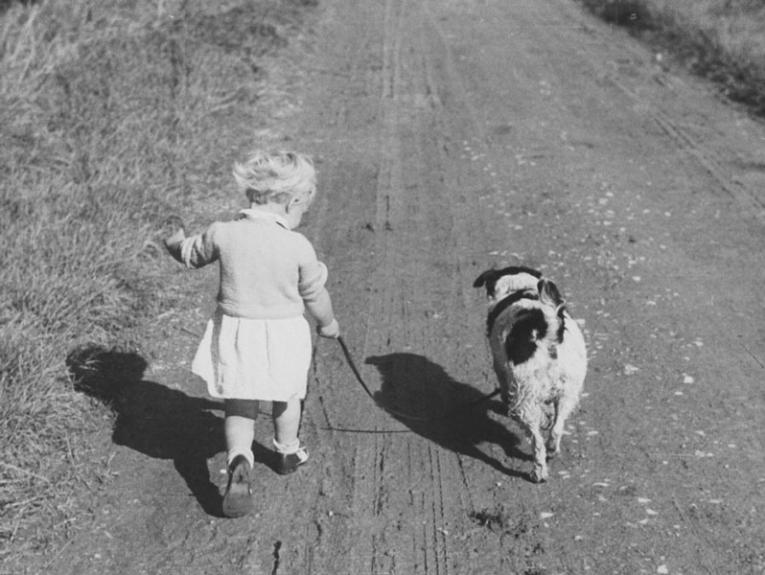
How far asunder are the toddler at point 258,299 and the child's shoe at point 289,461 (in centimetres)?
27

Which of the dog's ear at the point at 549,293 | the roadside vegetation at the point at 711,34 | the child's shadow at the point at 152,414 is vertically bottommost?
the roadside vegetation at the point at 711,34

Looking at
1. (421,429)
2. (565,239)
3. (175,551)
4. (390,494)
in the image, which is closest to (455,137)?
(565,239)

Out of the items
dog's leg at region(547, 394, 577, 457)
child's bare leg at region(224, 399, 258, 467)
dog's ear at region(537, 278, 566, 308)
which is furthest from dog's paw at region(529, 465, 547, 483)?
child's bare leg at region(224, 399, 258, 467)

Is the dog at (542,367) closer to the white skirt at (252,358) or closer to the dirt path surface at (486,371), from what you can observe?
the dirt path surface at (486,371)

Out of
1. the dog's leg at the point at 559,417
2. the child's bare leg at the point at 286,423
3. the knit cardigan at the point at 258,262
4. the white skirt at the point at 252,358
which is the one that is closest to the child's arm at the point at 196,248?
the knit cardigan at the point at 258,262

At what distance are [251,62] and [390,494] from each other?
8.84 m

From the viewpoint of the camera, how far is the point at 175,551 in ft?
14.1

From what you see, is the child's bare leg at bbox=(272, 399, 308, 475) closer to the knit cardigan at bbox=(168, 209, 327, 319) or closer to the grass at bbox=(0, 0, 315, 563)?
the knit cardigan at bbox=(168, 209, 327, 319)

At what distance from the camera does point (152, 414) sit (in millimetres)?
5441

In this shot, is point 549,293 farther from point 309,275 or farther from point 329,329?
point 309,275

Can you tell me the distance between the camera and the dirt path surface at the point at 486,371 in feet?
14.4

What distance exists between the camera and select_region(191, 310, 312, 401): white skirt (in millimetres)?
4422

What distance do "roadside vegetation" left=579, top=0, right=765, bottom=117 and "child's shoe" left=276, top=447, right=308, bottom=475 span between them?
8.96 metres

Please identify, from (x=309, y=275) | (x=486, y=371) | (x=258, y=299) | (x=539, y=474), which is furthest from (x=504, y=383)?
(x=258, y=299)
